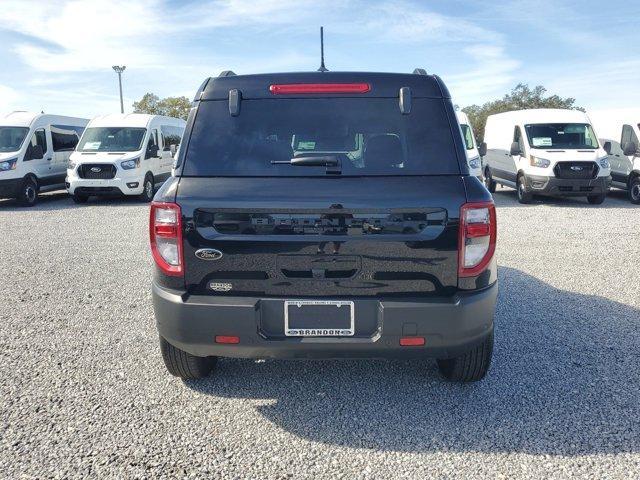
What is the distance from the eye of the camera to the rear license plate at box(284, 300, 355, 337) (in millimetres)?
2963

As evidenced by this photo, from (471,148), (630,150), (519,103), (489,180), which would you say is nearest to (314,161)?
(471,148)

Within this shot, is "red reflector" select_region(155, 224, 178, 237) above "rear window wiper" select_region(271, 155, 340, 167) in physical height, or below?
below

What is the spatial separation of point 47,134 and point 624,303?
1553 cm

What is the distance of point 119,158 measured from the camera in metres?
14.9

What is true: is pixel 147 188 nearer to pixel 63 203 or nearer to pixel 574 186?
pixel 63 203

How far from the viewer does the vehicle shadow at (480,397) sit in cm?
303

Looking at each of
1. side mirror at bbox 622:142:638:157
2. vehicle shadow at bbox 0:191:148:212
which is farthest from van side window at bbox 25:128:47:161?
side mirror at bbox 622:142:638:157

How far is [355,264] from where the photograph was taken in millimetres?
2934

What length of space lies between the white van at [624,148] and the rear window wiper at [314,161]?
12929mm

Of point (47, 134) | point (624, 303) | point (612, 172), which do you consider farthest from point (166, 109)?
point (624, 303)

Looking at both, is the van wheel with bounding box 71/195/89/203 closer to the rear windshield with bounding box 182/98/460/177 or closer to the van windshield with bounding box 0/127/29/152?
the van windshield with bounding box 0/127/29/152

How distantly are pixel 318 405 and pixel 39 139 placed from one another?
15030 millimetres

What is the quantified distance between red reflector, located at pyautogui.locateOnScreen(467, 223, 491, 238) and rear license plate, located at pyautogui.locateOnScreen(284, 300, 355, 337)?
0.73m

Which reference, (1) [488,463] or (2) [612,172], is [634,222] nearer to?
(2) [612,172]
